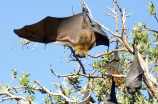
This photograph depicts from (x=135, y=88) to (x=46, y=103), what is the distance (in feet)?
9.18

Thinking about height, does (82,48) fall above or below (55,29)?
below

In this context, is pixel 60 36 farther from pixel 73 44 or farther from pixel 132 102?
pixel 132 102

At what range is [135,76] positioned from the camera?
8.46m

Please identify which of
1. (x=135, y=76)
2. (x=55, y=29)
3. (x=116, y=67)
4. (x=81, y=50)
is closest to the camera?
(x=81, y=50)

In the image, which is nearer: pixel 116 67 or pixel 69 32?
pixel 69 32

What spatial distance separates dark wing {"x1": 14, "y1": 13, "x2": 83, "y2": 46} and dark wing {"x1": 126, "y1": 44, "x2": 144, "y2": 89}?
1.87m

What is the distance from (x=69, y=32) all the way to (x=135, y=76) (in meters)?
2.36

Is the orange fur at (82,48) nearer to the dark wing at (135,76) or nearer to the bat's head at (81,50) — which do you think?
the bat's head at (81,50)

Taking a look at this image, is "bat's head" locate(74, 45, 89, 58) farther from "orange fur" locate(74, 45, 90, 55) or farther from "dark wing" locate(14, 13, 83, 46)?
"dark wing" locate(14, 13, 83, 46)

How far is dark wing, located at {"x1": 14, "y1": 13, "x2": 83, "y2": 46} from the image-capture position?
8578 mm

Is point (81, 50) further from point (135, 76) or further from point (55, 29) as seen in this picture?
point (135, 76)

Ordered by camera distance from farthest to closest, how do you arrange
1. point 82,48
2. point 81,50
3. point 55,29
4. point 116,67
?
point 116,67 → point 55,29 → point 82,48 → point 81,50

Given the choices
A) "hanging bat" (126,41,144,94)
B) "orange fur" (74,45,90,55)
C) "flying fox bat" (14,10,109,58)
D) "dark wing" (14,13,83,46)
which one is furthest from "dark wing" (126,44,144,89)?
"dark wing" (14,13,83,46)

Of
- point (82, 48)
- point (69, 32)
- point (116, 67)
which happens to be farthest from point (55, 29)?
point (116, 67)
